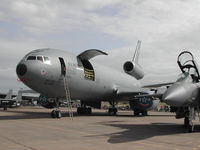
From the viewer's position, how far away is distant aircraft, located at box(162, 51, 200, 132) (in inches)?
364

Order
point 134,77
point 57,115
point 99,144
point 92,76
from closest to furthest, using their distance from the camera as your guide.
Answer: point 99,144, point 57,115, point 92,76, point 134,77

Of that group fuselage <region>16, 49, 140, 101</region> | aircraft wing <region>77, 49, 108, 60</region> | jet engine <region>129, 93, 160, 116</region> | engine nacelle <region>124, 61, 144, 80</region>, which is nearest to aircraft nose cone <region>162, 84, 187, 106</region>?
fuselage <region>16, 49, 140, 101</region>

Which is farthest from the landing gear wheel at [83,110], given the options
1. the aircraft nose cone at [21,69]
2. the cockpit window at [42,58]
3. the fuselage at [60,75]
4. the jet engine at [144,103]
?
the aircraft nose cone at [21,69]

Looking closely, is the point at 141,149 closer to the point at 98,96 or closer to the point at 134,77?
the point at 98,96

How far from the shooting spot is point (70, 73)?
1809 cm

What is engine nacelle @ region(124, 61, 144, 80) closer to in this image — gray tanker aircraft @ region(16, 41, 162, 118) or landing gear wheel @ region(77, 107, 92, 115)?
gray tanker aircraft @ region(16, 41, 162, 118)

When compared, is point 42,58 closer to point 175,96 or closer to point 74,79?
point 74,79

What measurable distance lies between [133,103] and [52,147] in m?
17.6

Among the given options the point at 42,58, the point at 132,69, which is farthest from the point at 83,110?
the point at 42,58

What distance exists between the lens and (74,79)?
18.5m

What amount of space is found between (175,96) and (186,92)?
960 millimetres

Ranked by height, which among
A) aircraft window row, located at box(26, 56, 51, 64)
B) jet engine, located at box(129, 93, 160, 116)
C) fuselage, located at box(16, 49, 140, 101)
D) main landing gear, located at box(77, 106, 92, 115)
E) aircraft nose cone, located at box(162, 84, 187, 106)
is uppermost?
aircraft window row, located at box(26, 56, 51, 64)

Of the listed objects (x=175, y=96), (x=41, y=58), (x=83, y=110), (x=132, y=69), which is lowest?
(x=83, y=110)

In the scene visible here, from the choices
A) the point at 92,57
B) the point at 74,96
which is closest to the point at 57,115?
the point at 74,96
